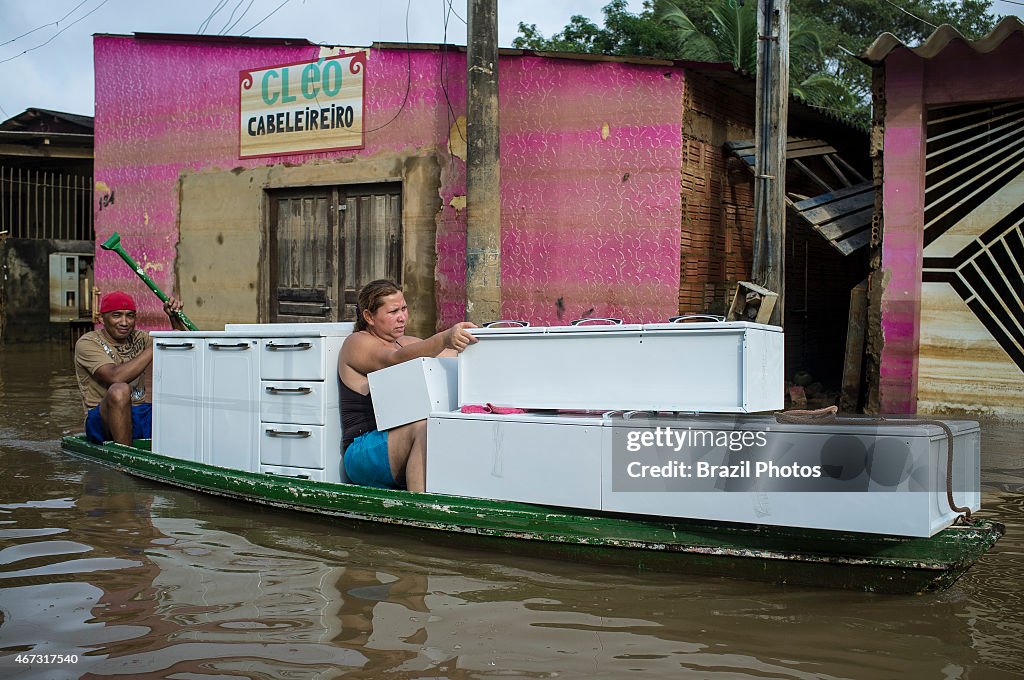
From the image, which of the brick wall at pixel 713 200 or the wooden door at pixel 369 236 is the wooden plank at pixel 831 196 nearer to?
the brick wall at pixel 713 200

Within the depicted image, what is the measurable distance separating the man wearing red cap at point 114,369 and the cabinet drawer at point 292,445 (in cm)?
163

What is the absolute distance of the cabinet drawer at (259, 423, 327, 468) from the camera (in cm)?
623

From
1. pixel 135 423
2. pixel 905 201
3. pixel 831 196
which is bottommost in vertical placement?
pixel 135 423

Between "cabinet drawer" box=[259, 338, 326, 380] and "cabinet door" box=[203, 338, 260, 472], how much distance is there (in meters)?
0.10

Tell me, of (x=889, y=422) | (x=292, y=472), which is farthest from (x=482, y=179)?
(x=889, y=422)

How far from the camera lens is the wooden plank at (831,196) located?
1028 cm

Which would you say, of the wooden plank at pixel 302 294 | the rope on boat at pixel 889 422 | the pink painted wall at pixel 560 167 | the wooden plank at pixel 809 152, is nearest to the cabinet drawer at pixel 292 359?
the rope on boat at pixel 889 422

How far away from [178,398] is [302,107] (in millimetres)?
5833

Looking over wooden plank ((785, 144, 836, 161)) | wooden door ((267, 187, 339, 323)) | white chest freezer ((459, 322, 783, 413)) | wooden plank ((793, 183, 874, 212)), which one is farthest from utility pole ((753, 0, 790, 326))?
wooden door ((267, 187, 339, 323))

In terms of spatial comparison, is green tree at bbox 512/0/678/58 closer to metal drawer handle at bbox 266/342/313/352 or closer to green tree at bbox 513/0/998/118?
green tree at bbox 513/0/998/118

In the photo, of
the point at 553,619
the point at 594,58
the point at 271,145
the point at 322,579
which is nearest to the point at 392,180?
the point at 271,145

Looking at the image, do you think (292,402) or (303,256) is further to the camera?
(303,256)

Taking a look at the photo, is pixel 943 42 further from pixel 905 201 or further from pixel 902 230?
pixel 902 230

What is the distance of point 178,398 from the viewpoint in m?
7.07
